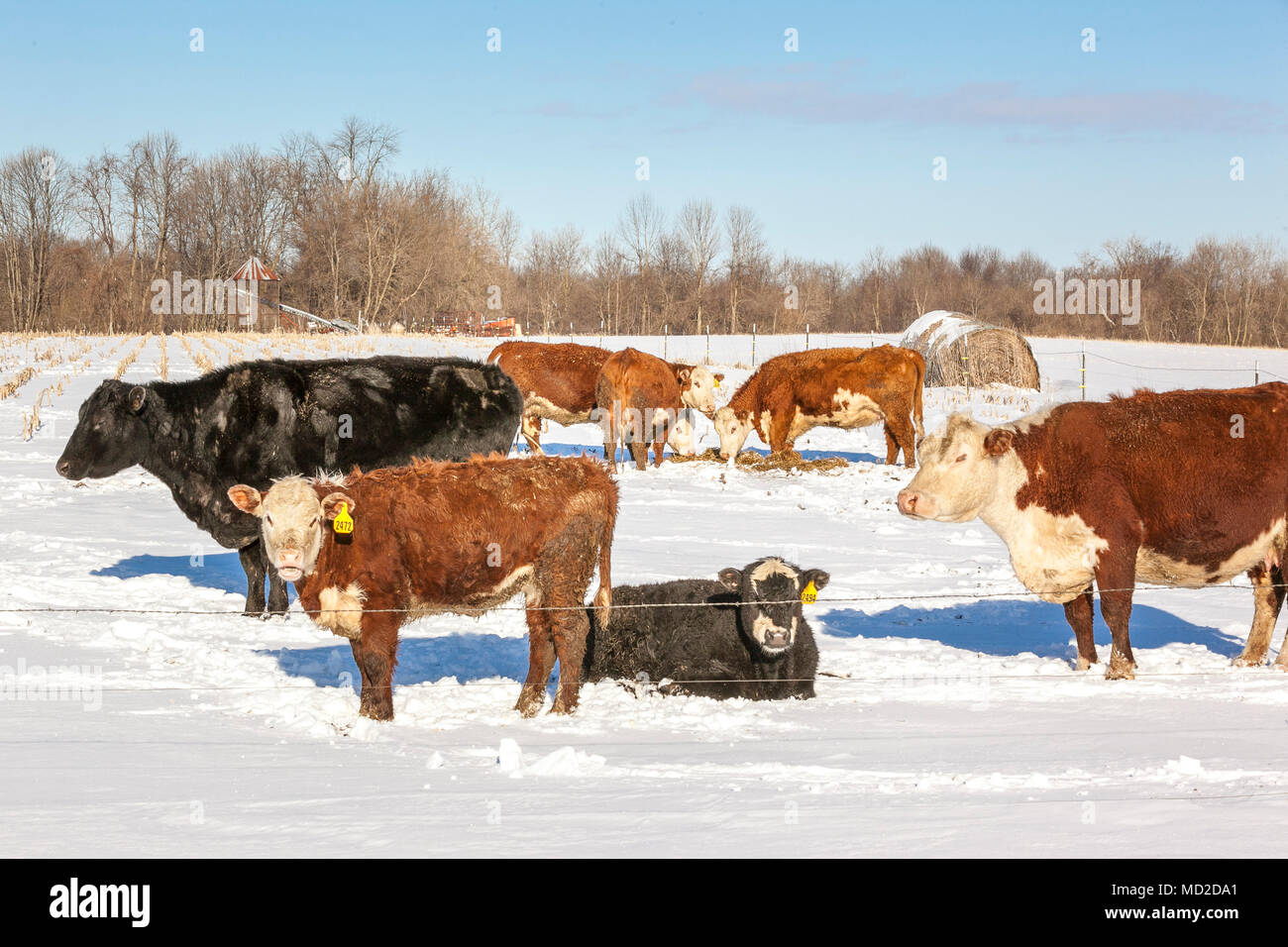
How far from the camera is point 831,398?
1934 cm

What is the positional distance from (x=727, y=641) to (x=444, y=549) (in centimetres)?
200

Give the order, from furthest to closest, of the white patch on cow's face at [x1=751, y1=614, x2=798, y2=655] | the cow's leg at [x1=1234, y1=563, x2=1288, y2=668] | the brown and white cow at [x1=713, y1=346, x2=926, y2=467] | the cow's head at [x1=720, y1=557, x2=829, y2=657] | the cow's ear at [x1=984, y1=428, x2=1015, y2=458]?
1. the brown and white cow at [x1=713, y1=346, x2=926, y2=467]
2. the cow's leg at [x1=1234, y1=563, x2=1288, y2=668]
3. the cow's ear at [x1=984, y1=428, x2=1015, y2=458]
4. the cow's head at [x1=720, y1=557, x2=829, y2=657]
5. the white patch on cow's face at [x1=751, y1=614, x2=798, y2=655]

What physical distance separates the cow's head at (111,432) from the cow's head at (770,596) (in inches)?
225

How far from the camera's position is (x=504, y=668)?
27.6ft

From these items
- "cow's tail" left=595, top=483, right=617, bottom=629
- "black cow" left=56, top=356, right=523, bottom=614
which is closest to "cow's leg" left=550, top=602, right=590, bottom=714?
"cow's tail" left=595, top=483, right=617, bottom=629

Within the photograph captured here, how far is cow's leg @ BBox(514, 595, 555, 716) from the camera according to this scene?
23.2 ft

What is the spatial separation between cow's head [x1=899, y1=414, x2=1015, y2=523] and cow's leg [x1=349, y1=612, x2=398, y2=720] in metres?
3.42

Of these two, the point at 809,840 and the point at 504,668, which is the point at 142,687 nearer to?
the point at 504,668

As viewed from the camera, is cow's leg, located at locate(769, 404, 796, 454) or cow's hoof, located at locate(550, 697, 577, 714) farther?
cow's leg, located at locate(769, 404, 796, 454)

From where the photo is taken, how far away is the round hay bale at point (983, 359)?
30969 mm

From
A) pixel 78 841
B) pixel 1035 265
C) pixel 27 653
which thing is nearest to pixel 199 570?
pixel 27 653

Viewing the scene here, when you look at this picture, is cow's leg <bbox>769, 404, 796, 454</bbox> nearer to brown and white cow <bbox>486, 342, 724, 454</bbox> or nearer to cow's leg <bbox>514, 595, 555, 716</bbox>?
brown and white cow <bbox>486, 342, 724, 454</bbox>

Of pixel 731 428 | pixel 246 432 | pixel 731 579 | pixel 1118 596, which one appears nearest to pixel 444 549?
pixel 731 579

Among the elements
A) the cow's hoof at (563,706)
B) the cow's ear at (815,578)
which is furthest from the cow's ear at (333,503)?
the cow's ear at (815,578)
